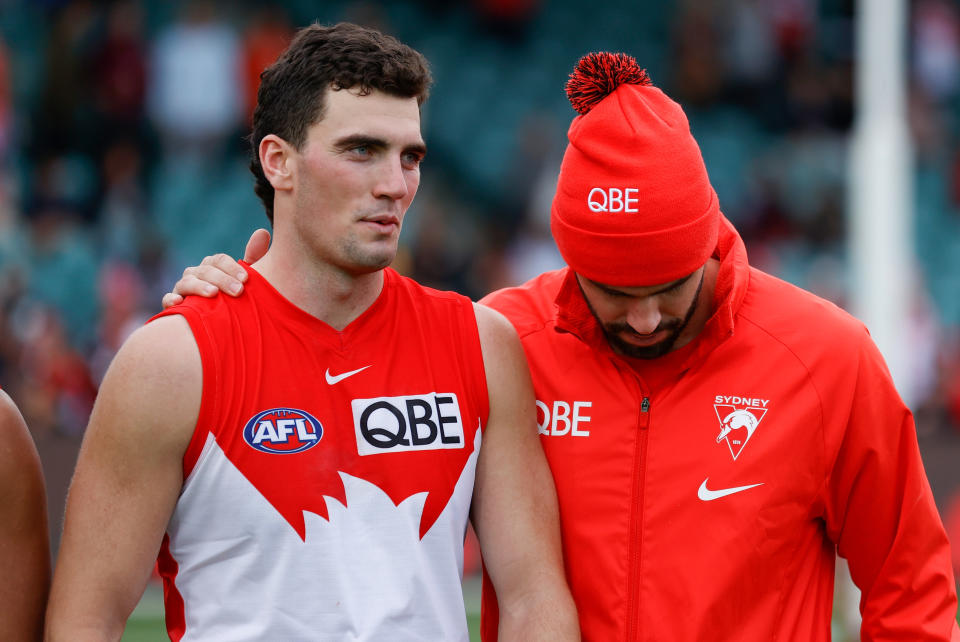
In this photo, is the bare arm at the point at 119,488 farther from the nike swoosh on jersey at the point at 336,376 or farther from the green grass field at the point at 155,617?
the green grass field at the point at 155,617

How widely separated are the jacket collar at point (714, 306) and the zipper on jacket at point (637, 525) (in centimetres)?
16

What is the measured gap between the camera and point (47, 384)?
30.7ft

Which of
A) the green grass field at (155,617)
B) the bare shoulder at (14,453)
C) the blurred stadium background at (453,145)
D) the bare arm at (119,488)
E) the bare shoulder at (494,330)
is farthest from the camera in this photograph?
the blurred stadium background at (453,145)

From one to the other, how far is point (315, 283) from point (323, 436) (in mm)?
365

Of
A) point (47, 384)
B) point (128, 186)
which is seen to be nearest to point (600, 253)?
point (47, 384)

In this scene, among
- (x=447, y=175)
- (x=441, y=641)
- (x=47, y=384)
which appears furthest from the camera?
(x=447, y=175)

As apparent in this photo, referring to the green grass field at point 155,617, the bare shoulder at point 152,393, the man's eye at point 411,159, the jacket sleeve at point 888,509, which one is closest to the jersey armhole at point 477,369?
the man's eye at point 411,159

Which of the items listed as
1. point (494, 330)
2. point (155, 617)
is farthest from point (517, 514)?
point (155, 617)

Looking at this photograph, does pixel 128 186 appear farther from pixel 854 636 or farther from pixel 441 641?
pixel 441 641

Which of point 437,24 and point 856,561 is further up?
point 437,24

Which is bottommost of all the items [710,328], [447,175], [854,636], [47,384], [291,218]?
[854,636]

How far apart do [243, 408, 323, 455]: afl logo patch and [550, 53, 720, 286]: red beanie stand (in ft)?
2.34

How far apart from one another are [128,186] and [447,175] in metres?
2.81

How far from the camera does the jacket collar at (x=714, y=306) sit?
3195 millimetres
